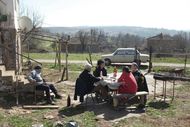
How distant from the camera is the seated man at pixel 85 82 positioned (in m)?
11.6

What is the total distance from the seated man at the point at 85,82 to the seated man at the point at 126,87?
33.7 inches

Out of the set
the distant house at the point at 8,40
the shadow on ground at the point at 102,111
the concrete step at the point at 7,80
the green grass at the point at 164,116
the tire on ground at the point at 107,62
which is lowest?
the tire on ground at the point at 107,62

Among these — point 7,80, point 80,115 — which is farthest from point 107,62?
point 80,115

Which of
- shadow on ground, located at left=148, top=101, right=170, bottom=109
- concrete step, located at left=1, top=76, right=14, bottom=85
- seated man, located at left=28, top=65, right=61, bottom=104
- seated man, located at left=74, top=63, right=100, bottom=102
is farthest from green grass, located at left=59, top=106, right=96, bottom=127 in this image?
concrete step, located at left=1, top=76, right=14, bottom=85

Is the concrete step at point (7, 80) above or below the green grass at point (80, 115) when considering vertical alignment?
above

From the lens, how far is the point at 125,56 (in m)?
29.7

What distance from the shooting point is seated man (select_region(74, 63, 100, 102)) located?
11609mm

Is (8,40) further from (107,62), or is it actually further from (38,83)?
(107,62)

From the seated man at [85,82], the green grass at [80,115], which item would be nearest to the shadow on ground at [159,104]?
the seated man at [85,82]

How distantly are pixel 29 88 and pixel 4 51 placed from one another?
504 cm

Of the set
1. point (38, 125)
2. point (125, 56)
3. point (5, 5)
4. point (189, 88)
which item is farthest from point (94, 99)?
point (125, 56)

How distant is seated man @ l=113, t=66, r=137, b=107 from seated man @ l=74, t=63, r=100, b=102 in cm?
86

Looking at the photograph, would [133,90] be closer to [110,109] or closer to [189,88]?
[110,109]

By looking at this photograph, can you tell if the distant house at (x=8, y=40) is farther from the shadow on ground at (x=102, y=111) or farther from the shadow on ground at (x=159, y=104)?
the shadow on ground at (x=159, y=104)
